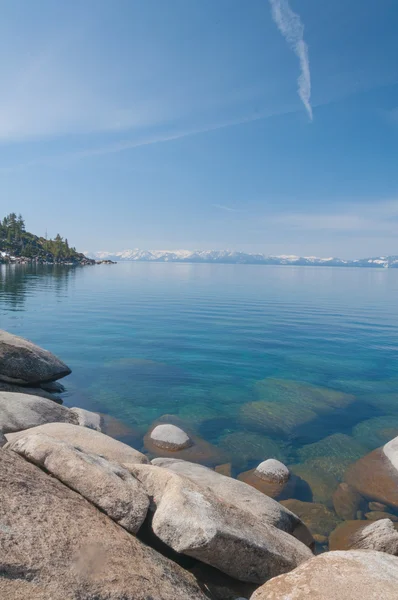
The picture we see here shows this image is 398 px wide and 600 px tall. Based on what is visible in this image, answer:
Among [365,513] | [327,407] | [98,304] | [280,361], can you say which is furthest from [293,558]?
[98,304]

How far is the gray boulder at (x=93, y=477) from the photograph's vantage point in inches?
245

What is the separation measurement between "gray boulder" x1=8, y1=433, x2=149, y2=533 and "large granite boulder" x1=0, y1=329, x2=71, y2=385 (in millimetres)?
12069

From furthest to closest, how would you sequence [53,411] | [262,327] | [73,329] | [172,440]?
[262,327], [73,329], [172,440], [53,411]

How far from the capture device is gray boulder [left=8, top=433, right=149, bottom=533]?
623cm

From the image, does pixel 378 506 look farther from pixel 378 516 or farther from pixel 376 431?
pixel 376 431

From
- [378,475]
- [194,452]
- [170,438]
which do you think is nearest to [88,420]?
[170,438]

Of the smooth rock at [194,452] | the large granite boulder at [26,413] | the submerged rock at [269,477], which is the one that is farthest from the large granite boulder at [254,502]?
the large granite boulder at [26,413]

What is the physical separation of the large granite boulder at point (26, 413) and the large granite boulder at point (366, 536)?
406 inches

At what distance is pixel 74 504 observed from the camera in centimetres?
586

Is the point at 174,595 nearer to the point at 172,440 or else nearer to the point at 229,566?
the point at 229,566

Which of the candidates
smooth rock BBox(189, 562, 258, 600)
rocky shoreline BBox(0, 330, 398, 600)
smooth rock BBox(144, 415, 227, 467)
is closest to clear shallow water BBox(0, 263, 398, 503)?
smooth rock BBox(144, 415, 227, 467)

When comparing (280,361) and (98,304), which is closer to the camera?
(280,361)

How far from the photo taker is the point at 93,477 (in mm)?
6590

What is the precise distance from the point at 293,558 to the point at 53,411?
10.3m
